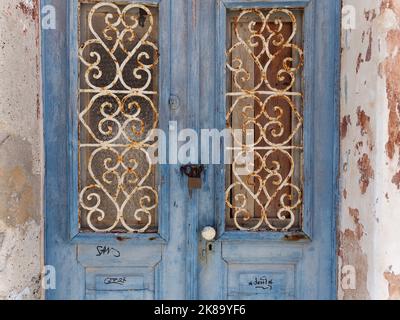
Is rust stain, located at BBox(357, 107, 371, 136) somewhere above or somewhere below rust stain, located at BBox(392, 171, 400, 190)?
above

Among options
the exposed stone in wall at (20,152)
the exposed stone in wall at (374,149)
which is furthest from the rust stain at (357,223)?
the exposed stone in wall at (20,152)

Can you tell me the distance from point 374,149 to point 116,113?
3.91ft

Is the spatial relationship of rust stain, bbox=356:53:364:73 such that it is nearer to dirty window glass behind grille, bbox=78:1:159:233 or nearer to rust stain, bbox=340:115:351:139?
rust stain, bbox=340:115:351:139

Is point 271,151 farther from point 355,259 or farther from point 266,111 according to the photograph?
point 355,259

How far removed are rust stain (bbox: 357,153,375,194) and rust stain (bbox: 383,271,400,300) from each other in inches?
14.1

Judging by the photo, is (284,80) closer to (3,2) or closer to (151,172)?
(151,172)

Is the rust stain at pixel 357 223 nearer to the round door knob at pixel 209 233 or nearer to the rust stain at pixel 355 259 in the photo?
the rust stain at pixel 355 259

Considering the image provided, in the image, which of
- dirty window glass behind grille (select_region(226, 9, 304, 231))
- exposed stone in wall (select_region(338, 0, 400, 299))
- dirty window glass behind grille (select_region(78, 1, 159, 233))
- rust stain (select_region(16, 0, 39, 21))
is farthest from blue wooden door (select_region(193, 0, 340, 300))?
rust stain (select_region(16, 0, 39, 21))

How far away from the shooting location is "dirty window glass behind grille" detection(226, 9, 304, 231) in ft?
6.63

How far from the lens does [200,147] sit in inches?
79.8

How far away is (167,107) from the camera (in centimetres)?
202

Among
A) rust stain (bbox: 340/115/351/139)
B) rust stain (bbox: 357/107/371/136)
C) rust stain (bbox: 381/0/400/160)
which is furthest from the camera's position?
rust stain (bbox: 340/115/351/139)

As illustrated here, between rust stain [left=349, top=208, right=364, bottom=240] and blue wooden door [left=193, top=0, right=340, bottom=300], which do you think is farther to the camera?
blue wooden door [left=193, top=0, right=340, bottom=300]

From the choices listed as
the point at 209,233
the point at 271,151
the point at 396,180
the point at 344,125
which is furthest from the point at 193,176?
the point at 396,180
